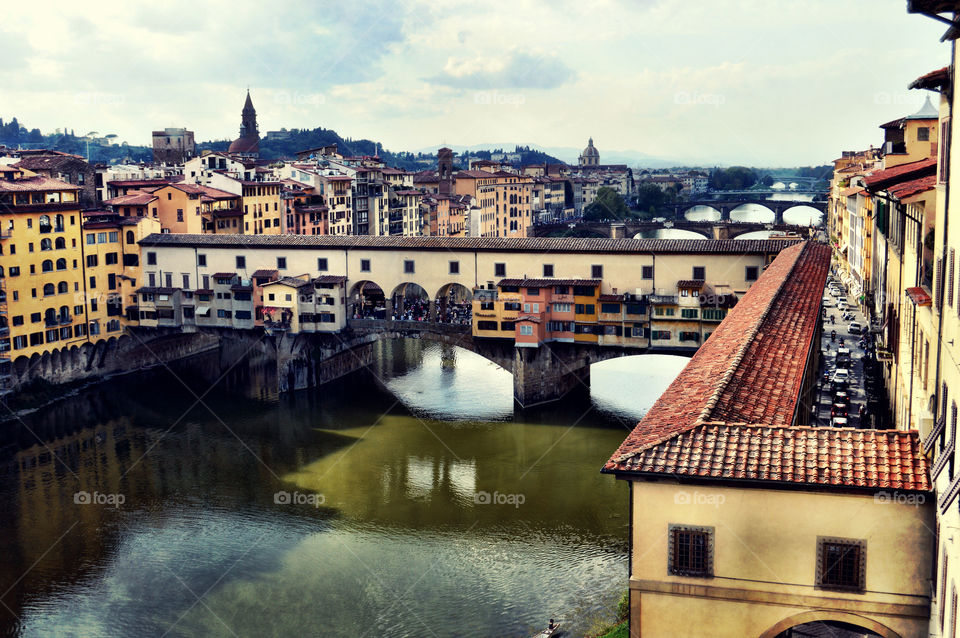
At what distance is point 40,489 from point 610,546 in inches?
740

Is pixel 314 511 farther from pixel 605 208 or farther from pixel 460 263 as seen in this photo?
Answer: pixel 605 208

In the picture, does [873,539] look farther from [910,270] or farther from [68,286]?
[68,286]

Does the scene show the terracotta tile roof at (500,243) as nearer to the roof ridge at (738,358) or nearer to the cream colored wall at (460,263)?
the cream colored wall at (460,263)

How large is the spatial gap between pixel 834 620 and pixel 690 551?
1.92 metres

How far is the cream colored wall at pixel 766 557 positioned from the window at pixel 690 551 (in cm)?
7

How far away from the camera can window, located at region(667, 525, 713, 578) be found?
12438 millimetres

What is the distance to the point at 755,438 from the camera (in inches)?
506

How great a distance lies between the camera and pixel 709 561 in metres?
12.4

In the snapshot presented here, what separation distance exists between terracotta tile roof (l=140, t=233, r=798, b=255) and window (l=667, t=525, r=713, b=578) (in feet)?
96.2

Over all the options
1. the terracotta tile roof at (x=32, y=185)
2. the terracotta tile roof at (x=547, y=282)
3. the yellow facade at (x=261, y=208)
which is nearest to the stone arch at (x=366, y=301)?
the terracotta tile roof at (x=547, y=282)

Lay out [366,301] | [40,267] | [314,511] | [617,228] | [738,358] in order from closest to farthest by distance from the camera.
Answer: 1. [738,358]
2. [314,511]
3. [40,267]
4. [366,301]
5. [617,228]

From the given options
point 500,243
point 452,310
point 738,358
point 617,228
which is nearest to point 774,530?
point 738,358

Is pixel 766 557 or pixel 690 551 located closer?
pixel 766 557

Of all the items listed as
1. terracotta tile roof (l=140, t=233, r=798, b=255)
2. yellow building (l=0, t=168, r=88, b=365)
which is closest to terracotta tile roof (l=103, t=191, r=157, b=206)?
terracotta tile roof (l=140, t=233, r=798, b=255)
